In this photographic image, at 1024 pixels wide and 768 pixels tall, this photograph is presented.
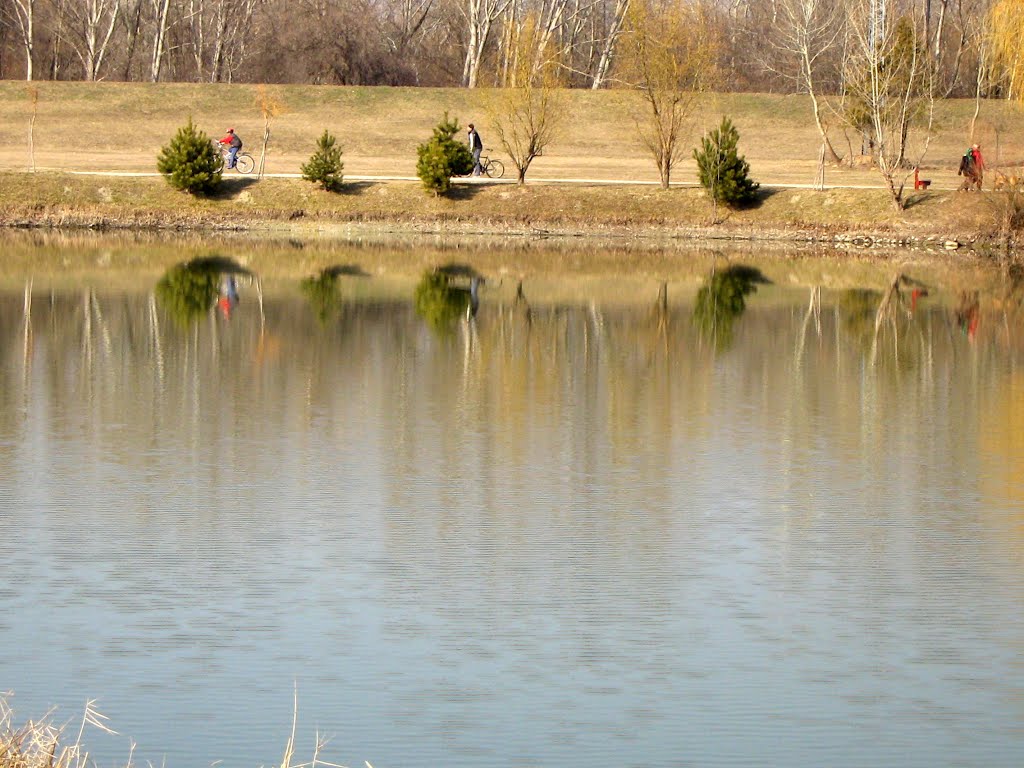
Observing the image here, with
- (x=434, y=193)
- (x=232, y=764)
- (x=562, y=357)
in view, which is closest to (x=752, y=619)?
(x=232, y=764)

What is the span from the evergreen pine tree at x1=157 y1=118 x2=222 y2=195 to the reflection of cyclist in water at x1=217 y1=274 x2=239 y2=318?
43.3 ft

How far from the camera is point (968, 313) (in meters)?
27.3

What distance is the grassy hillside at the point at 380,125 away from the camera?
176 feet

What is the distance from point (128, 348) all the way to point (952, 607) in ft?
44.3

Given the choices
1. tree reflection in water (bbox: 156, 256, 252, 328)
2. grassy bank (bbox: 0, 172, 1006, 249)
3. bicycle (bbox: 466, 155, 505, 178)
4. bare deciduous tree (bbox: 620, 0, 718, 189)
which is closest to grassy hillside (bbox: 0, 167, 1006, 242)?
grassy bank (bbox: 0, 172, 1006, 249)

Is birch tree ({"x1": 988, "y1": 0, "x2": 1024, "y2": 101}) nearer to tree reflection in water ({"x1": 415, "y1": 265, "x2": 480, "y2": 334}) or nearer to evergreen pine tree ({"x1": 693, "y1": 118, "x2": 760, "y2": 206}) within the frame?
evergreen pine tree ({"x1": 693, "y1": 118, "x2": 760, "y2": 206})

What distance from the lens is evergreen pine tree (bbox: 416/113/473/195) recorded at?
43344mm

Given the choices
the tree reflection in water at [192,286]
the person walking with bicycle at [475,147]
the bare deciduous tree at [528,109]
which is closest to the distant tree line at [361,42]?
the person walking with bicycle at [475,147]

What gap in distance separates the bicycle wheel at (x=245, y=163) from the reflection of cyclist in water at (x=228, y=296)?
53.7 feet

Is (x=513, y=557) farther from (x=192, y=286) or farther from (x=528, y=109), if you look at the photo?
(x=528, y=109)

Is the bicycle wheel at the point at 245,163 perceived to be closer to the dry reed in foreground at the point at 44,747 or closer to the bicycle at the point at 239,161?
the bicycle at the point at 239,161

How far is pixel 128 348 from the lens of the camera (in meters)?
21.2

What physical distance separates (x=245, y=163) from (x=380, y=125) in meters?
13.2

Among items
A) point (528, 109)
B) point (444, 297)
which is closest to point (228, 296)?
point (444, 297)
